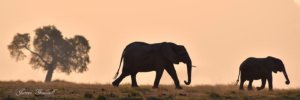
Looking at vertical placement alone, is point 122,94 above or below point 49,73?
below

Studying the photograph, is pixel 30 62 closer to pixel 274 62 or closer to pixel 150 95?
pixel 274 62

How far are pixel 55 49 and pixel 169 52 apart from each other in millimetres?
43437

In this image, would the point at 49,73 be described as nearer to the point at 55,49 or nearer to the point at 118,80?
the point at 55,49

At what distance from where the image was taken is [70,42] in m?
83.6

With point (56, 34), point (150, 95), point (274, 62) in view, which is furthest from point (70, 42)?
point (150, 95)

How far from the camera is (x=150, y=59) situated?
4006cm

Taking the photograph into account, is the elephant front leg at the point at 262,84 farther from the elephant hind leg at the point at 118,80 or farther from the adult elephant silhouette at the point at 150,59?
the elephant hind leg at the point at 118,80

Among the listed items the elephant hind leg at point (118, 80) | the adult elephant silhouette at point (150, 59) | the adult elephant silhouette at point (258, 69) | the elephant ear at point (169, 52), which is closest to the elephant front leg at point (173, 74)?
the adult elephant silhouette at point (150, 59)

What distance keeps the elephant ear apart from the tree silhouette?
41.9m

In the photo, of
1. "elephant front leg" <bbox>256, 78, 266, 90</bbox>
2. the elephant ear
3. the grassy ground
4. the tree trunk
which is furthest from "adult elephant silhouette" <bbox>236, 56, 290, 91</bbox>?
the tree trunk

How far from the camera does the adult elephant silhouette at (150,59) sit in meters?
40.0

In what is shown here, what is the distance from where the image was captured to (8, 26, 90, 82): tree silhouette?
82188 millimetres

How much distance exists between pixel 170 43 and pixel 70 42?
43.5 metres

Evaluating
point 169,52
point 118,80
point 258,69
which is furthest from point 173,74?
point 258,69
